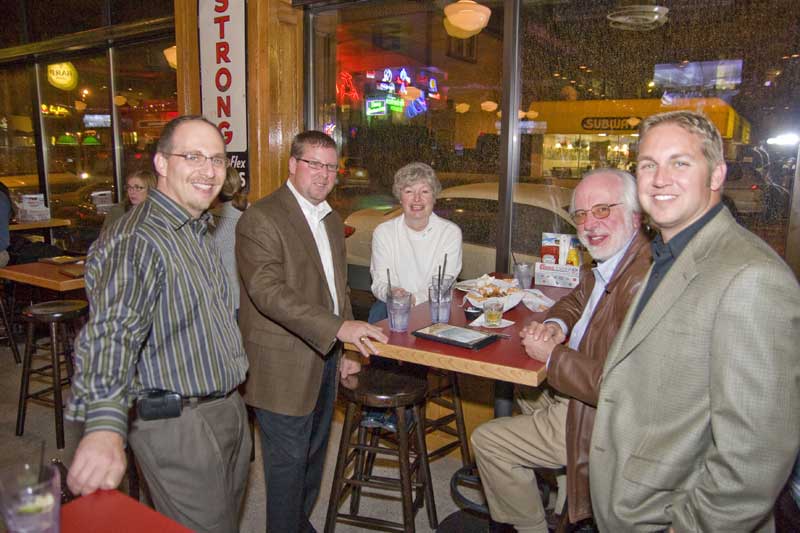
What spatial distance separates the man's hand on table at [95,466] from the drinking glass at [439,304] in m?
1.35

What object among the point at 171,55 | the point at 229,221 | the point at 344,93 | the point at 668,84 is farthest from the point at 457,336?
the point at 171,55

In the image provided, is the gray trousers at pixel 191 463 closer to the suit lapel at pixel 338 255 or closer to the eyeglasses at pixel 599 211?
the suit lapel at pixel 338 255

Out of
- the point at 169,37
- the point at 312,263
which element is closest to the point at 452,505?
the point at 312,263

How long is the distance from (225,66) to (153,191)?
2582 millimetres

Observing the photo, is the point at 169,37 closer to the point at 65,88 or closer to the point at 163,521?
the point at 65,88

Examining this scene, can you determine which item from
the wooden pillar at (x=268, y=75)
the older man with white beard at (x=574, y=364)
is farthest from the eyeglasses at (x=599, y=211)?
the wooden pillar at (x=268, y=75)

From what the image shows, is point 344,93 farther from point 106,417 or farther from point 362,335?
point 106,417

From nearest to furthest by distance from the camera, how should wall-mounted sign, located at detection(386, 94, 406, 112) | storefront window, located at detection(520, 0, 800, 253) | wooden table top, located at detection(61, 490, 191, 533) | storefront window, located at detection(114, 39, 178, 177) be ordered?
wooden table top, located at detection(61, 490, 191, 533) → storefront window, located at detection(520, 0, 800, 253) → wall-mounted sign, located at detection(386, 94, 406, 112) → storefront window, located at detection(114, 39, 178, 177)

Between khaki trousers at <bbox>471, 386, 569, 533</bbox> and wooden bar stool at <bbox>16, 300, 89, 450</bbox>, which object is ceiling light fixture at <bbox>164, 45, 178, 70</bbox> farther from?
khaki trousers at <bbox>471, 386, 569, 533</bbox>

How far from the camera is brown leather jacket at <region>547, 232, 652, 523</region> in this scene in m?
1.86

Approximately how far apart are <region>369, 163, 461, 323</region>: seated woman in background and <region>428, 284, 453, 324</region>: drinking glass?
30.7 inches

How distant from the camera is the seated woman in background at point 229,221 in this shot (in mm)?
3344

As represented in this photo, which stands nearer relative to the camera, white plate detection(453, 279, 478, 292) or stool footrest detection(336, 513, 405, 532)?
stool footrest detection(336, 513, 405, 532)

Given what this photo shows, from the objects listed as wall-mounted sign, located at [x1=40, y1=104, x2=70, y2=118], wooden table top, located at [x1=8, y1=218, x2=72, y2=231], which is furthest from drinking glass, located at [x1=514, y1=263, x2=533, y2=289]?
wall-mounted sign, located at [x1=40, y1=104, x2=70, y2=118]
